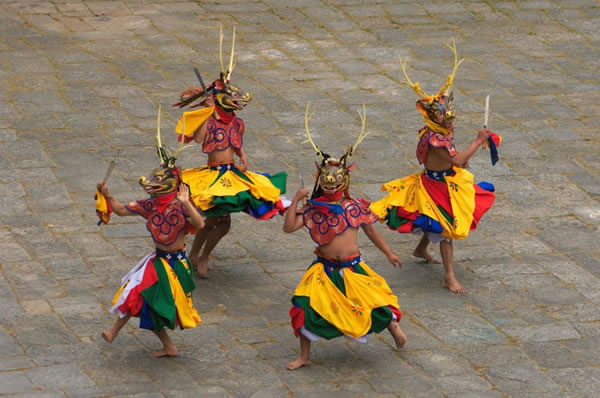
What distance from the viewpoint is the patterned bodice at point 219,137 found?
31.2ft

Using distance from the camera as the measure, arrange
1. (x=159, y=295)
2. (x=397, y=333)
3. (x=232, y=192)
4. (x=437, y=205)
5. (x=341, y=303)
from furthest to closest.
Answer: (x=437, y=205) < (x=232, y=192) < (x=397, y=333) < (x=341, y=303) < (x=159, y=295)

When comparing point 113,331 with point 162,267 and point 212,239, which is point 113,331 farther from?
point 212,239

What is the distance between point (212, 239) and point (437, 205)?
1.91 metres

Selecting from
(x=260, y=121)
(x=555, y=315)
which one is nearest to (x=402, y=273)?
(x=555, y=315)

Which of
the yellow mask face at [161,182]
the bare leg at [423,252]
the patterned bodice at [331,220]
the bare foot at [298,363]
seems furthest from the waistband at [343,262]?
the bare leg at [423,252]

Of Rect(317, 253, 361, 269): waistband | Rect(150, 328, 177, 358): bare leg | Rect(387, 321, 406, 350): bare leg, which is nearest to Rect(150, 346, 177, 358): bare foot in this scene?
Rect(150, 328, 177, 358): bare leg

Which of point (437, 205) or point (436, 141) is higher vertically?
point (436, 141)

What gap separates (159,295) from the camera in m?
7.98

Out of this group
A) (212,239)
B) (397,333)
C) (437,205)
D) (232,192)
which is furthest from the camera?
(212,239)

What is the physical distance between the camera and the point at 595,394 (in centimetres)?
791

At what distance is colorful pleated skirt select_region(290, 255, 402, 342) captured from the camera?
8062 millimetres

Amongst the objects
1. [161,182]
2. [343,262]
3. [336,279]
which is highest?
[161,182]

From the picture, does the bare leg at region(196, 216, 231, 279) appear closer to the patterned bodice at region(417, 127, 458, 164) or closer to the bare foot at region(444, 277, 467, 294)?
the patterned bodice at region(417, 127, 458, 164)

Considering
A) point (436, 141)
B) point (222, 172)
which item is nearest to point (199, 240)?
point (222, 172)
